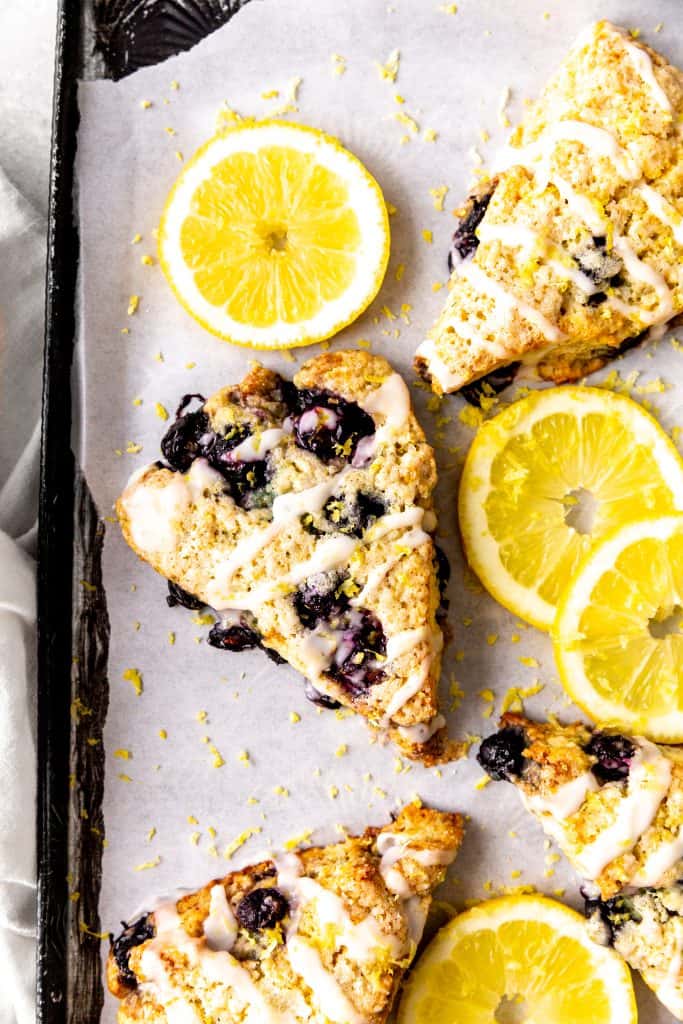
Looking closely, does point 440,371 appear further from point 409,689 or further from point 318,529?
point 409,689

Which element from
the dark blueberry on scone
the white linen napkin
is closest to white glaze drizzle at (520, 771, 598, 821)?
the dark blueberry on scone

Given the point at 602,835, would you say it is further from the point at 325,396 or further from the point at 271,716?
the point at 325,396

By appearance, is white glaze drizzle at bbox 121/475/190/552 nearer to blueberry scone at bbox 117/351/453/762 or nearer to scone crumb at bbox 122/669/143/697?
blueberry scone at bbox 117/351/453/762

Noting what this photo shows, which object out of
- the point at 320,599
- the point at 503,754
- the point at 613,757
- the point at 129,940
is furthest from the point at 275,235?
the point at 129,940

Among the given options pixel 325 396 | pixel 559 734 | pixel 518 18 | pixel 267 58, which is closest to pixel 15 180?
pixel 267 58

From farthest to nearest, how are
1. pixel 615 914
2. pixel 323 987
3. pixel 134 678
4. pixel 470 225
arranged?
pixel 134 678 → pixel 470 225 → pixel 615 914 → pixel 323 987

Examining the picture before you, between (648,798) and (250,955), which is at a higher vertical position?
(648,798)
